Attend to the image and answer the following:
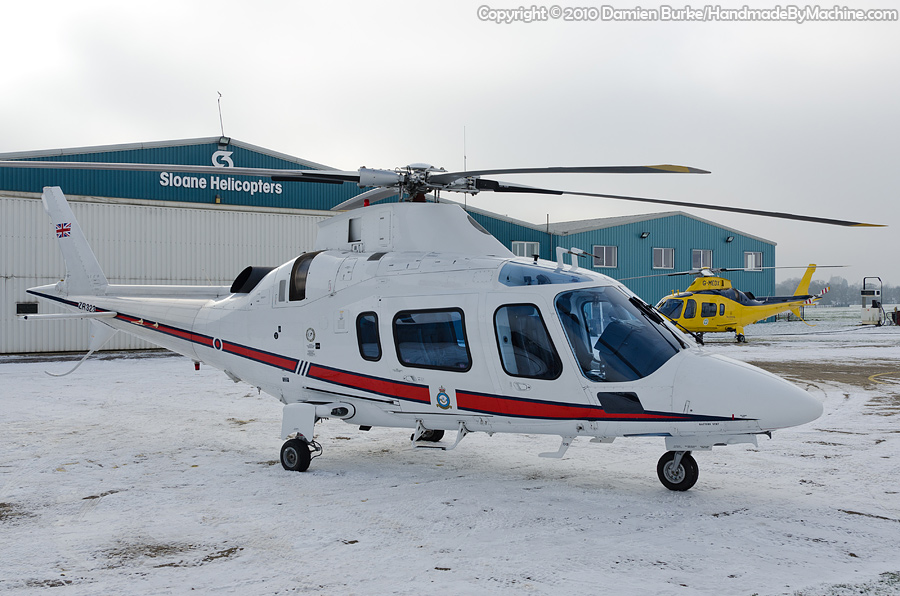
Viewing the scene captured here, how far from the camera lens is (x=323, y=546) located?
5.07 meters

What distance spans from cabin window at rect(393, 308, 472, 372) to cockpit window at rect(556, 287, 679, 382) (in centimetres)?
108

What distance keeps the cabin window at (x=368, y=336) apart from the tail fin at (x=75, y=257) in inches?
205

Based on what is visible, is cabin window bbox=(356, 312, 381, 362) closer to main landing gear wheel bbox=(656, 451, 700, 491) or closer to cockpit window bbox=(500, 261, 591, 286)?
cockpit window bbox=(500, 261, 591, 286)

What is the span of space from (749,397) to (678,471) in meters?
1.15

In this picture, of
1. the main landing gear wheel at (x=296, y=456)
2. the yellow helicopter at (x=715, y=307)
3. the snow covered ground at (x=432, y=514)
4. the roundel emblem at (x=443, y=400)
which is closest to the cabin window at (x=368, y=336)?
the roundel emblem at (x=443, y=400)

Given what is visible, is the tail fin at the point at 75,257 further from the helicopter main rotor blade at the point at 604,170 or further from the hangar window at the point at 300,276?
the helicopter main rotor blade at the point at 604,170

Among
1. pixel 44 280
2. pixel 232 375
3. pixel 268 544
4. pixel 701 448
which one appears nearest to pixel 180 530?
pixel 268 544

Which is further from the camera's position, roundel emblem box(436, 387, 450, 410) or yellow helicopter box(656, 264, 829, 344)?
yellow helicopter box(656, 264, 829, 344)

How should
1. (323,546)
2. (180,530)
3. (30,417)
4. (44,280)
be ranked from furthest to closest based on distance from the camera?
(44,280)
(30,417)
(180,530)
(323,546)

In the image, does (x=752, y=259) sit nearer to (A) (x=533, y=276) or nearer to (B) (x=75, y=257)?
(A) (x=533, y=276)

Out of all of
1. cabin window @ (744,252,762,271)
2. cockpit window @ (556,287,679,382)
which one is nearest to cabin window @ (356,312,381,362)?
cockpit window @ (556,287,679,382)

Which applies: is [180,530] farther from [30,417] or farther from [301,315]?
[30,417]

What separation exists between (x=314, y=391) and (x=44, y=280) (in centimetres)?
1871

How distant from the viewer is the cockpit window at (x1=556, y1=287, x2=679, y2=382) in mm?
6004
